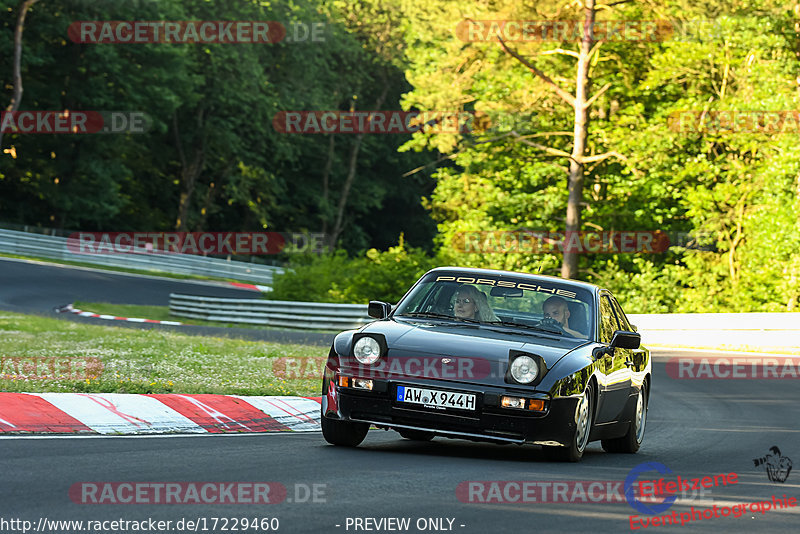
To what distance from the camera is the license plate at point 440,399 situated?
857 cm

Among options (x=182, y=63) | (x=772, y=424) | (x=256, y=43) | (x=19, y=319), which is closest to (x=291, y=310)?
(x=19, y=319)

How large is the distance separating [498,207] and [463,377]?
1405 inches

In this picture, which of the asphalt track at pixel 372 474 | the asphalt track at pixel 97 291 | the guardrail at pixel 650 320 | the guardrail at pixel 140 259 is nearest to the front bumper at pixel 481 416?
the asphalt track at pixel 372 474

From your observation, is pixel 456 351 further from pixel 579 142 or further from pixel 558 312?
pixel 579 142

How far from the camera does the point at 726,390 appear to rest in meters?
17.7

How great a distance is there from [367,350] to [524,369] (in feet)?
3.85

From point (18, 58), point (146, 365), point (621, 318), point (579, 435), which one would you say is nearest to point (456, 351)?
point (579, 435)

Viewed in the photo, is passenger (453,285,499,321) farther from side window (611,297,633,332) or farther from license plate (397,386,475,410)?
side window (611,297,633,332)

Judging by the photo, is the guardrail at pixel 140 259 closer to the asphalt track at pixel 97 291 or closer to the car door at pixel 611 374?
the asphalt track at pixel 97 291

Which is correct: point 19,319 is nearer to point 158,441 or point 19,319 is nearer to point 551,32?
point 158,441

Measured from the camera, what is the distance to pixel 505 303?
10172mm

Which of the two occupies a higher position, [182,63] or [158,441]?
[182,63]

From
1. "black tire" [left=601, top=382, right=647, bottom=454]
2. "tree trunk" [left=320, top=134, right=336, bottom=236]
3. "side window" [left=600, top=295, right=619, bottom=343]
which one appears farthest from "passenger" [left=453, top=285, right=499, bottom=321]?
"tree trunk" [left=320, top=134, right=336, bottom=236]

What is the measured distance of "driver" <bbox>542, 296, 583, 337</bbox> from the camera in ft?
32.4
